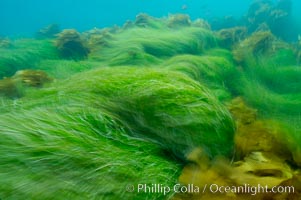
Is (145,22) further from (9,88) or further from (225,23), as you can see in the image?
(225,23)

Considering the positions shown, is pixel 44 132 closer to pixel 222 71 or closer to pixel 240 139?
pixel 240 139

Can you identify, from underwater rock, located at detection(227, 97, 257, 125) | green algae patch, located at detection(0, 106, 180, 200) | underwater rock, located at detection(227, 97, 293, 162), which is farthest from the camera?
underwater rock, located at detection(227, 97, 257, 125)

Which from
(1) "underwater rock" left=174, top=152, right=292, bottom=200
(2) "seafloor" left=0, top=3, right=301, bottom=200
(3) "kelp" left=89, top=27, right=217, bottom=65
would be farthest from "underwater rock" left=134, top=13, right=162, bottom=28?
(1) "underwater rock" left=174, top=152, right=292, bottom=200

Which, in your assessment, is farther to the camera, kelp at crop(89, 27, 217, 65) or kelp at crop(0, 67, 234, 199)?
kelp at crop(89, 27, 217, 65)

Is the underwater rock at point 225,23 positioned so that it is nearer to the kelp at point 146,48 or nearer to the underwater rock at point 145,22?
the underwater rock at point 145,22

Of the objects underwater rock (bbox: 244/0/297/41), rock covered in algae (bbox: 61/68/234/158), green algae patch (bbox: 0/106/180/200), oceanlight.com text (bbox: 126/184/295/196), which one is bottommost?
oceanlight.com text (bbox: 126/184/295/196)

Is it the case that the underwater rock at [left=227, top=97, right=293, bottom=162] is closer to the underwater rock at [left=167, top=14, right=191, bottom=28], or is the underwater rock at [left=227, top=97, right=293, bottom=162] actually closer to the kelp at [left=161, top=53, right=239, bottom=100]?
the kelp at [left=161, top=53, right=239, bottom=100]

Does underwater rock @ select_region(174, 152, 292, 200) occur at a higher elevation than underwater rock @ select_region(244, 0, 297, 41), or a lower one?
lower

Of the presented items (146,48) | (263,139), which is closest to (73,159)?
(263,139)

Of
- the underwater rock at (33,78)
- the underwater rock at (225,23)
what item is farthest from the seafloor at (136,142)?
the underwater rock at (225,23)
